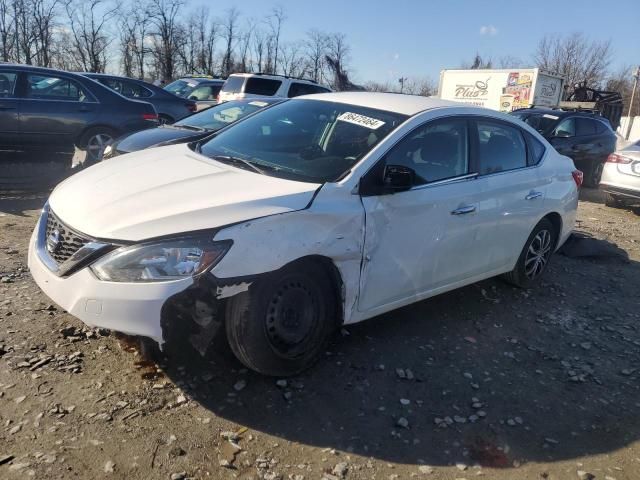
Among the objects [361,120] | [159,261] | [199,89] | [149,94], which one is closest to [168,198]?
[159,261]

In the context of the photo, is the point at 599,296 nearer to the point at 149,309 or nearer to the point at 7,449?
the point at 149,309

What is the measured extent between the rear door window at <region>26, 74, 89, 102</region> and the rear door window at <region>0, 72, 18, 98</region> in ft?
0.63

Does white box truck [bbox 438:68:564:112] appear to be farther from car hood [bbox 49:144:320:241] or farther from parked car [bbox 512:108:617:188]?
car hood [bbox 49:144:320:241]

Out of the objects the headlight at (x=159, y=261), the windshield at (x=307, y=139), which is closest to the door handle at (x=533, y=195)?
the windshield at (x=307, y=139)

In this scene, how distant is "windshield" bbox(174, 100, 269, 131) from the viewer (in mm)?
7598

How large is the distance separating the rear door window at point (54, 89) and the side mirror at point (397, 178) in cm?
667

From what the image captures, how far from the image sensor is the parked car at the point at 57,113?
26.0 ft

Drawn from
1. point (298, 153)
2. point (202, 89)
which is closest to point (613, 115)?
point (202, 89)

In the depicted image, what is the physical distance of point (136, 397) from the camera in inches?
117

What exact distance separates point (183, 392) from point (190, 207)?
41.1 inches

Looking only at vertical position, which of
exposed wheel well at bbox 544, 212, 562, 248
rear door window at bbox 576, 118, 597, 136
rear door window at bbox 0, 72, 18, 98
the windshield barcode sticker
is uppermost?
the windshield barcode sticker

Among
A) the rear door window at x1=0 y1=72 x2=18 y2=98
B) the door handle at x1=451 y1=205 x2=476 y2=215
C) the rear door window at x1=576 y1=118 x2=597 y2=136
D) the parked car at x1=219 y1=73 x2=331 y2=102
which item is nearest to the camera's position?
the door handle at x1=451 y1=205 x2=476 y2=215

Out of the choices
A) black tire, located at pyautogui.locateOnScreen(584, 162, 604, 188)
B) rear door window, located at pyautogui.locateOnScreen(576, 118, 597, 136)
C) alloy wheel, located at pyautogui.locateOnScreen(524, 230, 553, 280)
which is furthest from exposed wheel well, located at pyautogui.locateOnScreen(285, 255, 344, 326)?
black tire, located at pyautogui.locateOnScreen(584, 162, 604, 188)

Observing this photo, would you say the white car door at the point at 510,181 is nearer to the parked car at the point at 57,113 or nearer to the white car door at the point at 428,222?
the white car door at the point at 428,222
